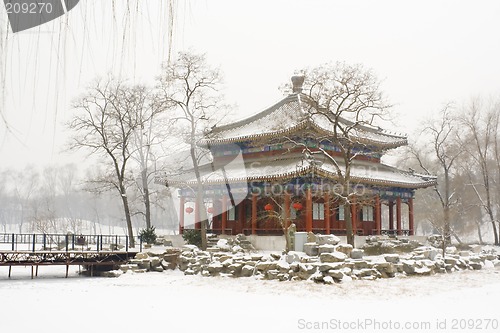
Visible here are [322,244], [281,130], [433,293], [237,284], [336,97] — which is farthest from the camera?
[281,130]

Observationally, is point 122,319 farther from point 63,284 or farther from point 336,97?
point 336,97

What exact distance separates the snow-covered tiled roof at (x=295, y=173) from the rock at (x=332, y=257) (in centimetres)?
672

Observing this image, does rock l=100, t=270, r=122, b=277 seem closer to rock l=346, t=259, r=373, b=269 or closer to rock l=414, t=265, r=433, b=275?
rock l=346, t=259, r=373, b=269

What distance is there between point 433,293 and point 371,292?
169 cm

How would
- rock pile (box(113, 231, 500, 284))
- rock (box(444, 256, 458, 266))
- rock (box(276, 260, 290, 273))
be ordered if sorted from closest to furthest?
rock pile (box(113, 231, 500, 284)) < rock (box(276, 260, 290, 273)) < rock (box(444, 256, 458, 266))

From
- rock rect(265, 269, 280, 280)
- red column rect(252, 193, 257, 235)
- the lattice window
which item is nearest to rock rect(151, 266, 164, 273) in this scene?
red column rect(252, 193, 257, 235)

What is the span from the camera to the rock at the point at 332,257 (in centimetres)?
1605

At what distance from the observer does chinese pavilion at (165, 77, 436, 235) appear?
24.4 metres

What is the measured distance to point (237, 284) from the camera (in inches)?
631

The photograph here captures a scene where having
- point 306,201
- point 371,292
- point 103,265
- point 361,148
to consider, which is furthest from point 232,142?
point 371,292

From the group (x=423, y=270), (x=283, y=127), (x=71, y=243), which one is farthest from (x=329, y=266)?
(x=71, y=243)

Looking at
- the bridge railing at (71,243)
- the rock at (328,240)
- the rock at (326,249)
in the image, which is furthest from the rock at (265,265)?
the bridge railing at (71,243)

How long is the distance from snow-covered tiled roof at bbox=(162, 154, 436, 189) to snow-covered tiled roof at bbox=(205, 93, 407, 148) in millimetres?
1588

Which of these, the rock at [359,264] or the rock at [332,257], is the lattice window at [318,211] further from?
the rock at [332,257]
